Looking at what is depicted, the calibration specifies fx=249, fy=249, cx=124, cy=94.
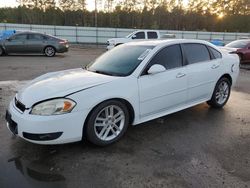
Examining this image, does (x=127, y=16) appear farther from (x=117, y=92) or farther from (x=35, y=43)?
(x=117, y=92)

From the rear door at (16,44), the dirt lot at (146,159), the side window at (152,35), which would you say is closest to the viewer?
the dirt lot at (146,159)

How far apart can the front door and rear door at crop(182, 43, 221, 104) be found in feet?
0.61

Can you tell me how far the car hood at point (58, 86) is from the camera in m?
3.25

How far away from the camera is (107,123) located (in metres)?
3.59

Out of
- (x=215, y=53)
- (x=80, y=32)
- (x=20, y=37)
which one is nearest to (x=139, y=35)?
(x=20, y=37)

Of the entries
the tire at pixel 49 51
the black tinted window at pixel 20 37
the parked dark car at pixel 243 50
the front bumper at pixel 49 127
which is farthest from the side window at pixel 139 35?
the front bumper at pixel 49 127

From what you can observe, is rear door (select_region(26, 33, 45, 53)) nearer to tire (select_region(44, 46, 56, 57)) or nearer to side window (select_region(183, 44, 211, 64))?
tire (select_region(44, 46, 56, 57))

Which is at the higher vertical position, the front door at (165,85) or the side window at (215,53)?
the side window at (215,53)

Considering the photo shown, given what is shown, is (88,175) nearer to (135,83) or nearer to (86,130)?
(86,130)

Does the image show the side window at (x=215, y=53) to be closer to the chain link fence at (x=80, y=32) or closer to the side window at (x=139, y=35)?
the side window at (x=139, y=35)

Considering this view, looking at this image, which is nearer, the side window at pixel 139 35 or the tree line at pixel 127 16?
the side window at pixel 139 35

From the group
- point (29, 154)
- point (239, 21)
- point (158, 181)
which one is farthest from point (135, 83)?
point (239, 21)

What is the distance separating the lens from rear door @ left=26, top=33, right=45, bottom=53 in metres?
14.6

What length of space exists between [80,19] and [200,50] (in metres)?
42.3
